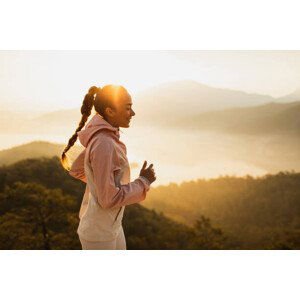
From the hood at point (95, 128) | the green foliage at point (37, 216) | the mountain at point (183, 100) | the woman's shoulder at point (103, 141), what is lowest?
the green foliage at point (37, 216)

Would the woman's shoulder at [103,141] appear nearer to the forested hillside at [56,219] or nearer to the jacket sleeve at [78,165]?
the jacket sleeve at [78,165]

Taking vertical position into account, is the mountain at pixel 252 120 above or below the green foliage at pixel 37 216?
above

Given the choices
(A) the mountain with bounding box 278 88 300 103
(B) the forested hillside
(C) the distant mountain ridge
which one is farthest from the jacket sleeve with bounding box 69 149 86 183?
(A) the mountain with bounding box 278 88 300 103

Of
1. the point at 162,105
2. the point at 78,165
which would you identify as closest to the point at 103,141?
the point at 78,165

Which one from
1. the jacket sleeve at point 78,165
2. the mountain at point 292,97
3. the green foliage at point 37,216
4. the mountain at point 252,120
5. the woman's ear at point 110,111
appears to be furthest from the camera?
the green foliage at point 37,216

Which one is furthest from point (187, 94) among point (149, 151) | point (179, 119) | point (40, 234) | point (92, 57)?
point (40, 234)

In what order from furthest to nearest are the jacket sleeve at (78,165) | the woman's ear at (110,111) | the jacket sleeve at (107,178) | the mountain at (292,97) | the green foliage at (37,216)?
the green foliage at (37,216)
the mountain at (292,97)
the jacket sleeve at (78,165)
the woman's ear at (110,111)
the jacket sleeve at (107,178)

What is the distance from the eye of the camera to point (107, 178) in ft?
5.07

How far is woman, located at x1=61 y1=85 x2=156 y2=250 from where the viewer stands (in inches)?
61.6

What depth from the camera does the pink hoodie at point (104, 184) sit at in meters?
1.56

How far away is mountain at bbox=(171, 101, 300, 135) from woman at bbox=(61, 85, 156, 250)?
289 cm

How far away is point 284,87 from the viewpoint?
14.1 ft

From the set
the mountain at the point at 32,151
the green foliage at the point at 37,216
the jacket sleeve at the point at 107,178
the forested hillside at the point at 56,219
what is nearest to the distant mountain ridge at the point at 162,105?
the mountain at the point at 32,151

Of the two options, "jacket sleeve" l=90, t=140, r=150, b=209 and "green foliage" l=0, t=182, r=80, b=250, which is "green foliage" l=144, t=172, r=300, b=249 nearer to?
"green foliage" l=0, t=182, r=80, b=250
